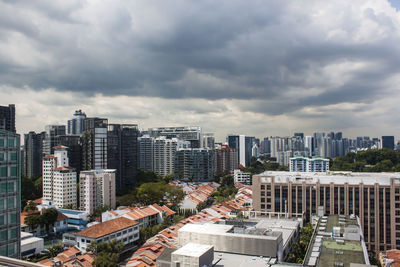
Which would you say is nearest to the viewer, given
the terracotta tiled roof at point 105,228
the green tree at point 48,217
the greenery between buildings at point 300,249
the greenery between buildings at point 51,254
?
the greenery between buildings at point 300,249

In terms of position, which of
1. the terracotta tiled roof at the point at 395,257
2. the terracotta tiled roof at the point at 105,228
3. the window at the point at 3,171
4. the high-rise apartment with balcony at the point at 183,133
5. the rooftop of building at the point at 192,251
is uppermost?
the high-rise apartment with balcony at the point at 183,133

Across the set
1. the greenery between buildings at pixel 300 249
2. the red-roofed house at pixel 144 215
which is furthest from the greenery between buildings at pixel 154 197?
the greenery between buildings at pixel 300 249

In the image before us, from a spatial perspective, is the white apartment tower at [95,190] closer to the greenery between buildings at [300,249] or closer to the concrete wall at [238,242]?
the concrete wall at [238,242]

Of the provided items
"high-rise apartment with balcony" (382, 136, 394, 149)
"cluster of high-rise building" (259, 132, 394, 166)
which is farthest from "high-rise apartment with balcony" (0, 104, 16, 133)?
"high-rise apartment with balcony" (382, 136, 394, 149)

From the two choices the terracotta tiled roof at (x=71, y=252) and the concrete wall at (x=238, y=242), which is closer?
the concrete wall at (x=238, y=242)

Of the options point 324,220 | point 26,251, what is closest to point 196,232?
point 324,220

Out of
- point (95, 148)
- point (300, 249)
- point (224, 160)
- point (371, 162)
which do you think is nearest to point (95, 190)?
point (95, 148)

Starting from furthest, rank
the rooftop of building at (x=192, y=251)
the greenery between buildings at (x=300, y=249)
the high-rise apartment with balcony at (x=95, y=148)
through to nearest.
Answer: the high-rise apartment with balcony at (x=95, y=148) < the greenery between buildings at (x=300, y=249) < the rooftop of building at (x=192, y=251)
